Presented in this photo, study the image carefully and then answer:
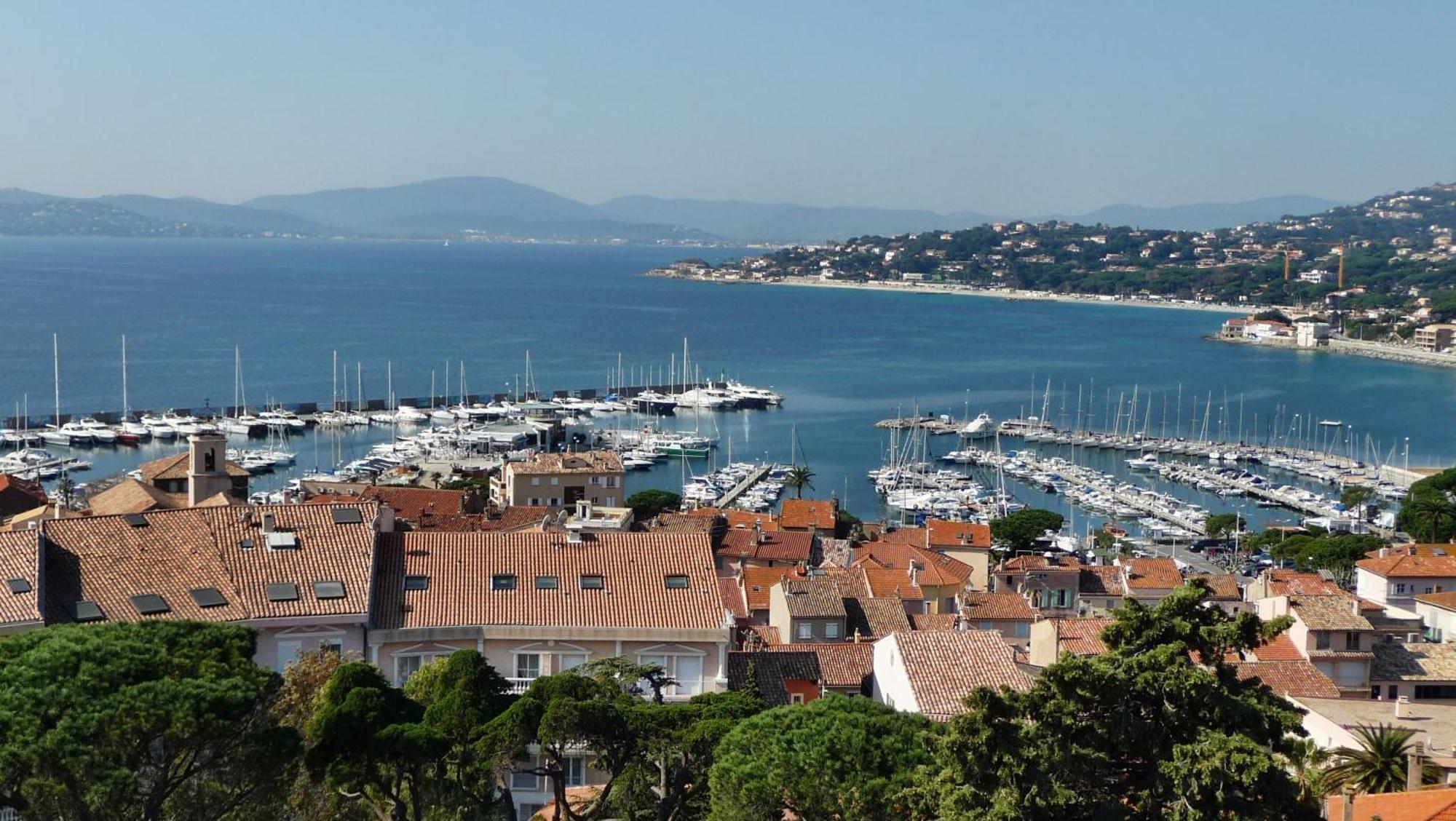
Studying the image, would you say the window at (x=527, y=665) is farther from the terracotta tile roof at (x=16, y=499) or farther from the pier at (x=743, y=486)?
the pier at (x=743, y=486)

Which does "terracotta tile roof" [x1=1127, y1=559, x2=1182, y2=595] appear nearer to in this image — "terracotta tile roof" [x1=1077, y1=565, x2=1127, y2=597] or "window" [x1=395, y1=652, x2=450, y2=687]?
"terracotta tile roof" [x1=1077, y1=565, x2=1127, y2=597]

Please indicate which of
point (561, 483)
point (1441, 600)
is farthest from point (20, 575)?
point (561, 483)

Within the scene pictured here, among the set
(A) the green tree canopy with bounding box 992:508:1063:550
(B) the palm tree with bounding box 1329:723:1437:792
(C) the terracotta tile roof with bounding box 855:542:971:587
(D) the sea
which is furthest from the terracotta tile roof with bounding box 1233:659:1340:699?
(D) the sea

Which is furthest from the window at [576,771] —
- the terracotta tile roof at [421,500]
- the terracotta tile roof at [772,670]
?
the terracotta tile roof at [421,500]

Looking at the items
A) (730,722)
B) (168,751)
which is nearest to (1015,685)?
(730,722)

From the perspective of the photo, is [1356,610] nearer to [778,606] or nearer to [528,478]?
[778,606]

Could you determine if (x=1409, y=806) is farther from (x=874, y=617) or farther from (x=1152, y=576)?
(x=1152, y=576)
